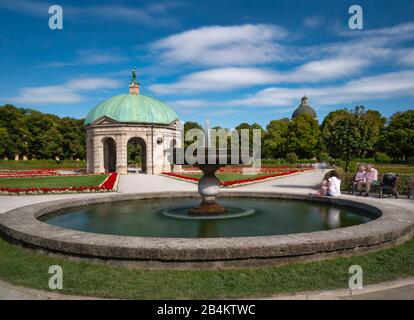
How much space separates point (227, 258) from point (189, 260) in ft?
1.97

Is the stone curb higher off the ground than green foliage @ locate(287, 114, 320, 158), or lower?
lower

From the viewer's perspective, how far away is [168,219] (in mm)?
10008

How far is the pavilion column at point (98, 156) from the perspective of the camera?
42.3 meters

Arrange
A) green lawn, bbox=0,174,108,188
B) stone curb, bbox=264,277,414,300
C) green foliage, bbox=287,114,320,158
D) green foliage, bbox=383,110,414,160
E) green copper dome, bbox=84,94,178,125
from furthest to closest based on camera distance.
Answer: green foliage, bbox=287,114,320,158, green foliage, bbox=383,110,414,160, green copper dome, bbox=84,94,178,125, green lawn, bbox=0,174,108,188, stone curb, bbox=264,277,414,300

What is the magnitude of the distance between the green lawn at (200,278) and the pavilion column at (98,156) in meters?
37.1

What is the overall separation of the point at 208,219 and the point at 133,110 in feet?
118

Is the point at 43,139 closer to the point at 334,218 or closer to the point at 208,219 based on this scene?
the point at 208,219

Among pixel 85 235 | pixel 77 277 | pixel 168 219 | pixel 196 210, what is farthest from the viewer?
pixel 196 210

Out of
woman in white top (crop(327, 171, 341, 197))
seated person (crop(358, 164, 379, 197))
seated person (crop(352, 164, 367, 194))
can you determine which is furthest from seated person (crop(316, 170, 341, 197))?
seated person (crop(352, 164, 367, 194))

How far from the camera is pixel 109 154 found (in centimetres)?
4588

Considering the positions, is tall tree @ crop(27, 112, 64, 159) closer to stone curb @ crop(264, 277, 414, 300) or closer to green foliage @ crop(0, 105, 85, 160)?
green foliage @ crop(0, 105, 85, 160)

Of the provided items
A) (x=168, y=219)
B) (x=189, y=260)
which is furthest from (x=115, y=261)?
(x=168, y=219)

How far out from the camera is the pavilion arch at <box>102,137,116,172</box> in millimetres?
43944

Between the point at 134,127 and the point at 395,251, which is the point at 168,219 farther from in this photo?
the point at 134,127
